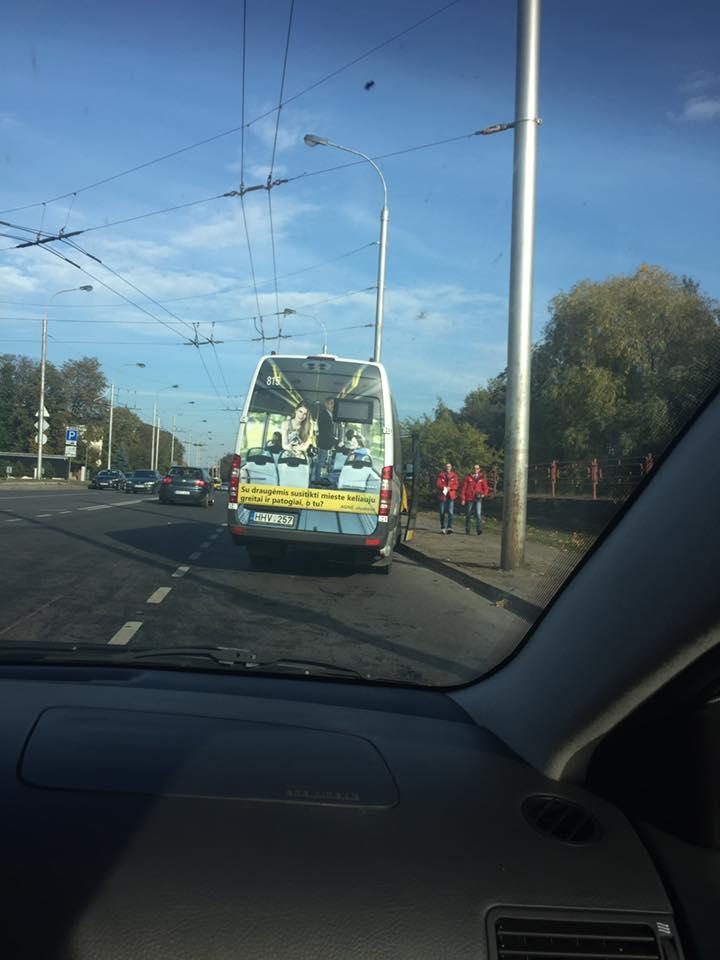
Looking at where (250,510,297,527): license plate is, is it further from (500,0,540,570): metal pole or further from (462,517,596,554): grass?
(462,517,596,554): grass

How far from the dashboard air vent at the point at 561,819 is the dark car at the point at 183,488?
32005mm

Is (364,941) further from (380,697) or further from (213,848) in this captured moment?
(380,697)

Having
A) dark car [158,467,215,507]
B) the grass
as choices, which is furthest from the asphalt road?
dark car [158,467,215,507]

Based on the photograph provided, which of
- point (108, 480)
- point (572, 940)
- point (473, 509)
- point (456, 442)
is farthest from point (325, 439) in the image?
point (108, 480)

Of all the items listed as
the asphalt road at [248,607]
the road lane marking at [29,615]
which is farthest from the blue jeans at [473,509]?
the road lane marking at [29,615]

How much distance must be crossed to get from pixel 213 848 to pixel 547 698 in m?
1.10

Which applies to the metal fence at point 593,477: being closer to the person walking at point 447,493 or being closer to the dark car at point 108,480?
the person walking at point 447,493

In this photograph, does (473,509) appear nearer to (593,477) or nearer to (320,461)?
(320,461)

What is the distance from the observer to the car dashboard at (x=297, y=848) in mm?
1890

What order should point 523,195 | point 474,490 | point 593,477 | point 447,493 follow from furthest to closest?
point 447,493 → point 523,195 → point 474,490 → point 593,477

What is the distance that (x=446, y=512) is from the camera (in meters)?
17.0

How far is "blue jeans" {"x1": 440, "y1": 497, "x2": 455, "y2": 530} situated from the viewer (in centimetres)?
1566

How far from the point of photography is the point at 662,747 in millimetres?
2318

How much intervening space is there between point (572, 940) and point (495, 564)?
5834 mm
